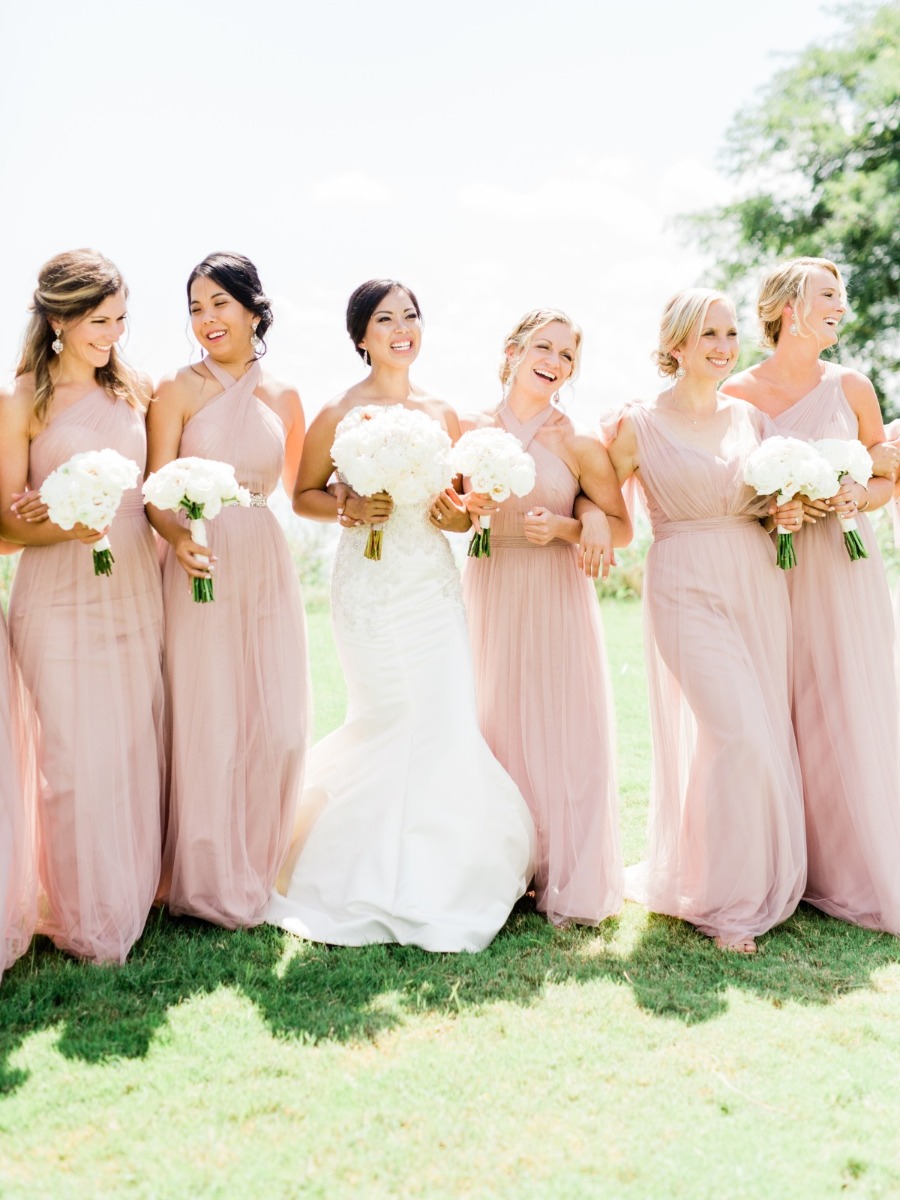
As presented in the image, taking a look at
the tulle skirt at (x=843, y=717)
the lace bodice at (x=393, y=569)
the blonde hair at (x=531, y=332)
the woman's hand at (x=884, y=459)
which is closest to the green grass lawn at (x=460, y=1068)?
the tulle skirt at (x=843, y=717)

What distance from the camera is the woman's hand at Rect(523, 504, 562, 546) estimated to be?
5711 mm

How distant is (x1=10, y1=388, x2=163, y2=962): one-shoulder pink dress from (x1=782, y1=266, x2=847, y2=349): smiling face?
3486 mm

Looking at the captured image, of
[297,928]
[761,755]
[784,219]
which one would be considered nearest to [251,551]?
[297,928]

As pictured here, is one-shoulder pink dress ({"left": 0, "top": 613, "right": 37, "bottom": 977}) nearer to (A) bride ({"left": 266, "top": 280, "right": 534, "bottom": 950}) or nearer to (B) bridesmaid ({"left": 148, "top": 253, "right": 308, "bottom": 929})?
(B) bridesmaid ({"left": 148, "top": 253, "right": 308, "bottom": 929})

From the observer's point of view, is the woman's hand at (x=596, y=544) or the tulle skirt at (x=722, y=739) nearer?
the tulle skirt at (x=722, y=739)

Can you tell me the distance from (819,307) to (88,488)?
12.5 feet

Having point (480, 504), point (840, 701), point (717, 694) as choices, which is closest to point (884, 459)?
point (840, 701)

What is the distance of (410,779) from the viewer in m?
5.68

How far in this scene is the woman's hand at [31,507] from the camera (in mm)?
5000

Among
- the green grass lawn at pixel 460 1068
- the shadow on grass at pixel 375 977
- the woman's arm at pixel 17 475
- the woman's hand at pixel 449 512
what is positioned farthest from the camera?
the woman's hand at pixel 449 512

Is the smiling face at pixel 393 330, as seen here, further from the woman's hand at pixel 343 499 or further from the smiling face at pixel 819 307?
the smiling face at pixel 819 307

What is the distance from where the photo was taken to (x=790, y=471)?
548cm

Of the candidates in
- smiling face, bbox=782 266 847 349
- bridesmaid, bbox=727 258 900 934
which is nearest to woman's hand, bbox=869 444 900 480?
bridesmaid, bbox=727 258 900 934

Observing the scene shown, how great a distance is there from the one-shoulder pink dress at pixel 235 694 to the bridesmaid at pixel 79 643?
0.22 metres
